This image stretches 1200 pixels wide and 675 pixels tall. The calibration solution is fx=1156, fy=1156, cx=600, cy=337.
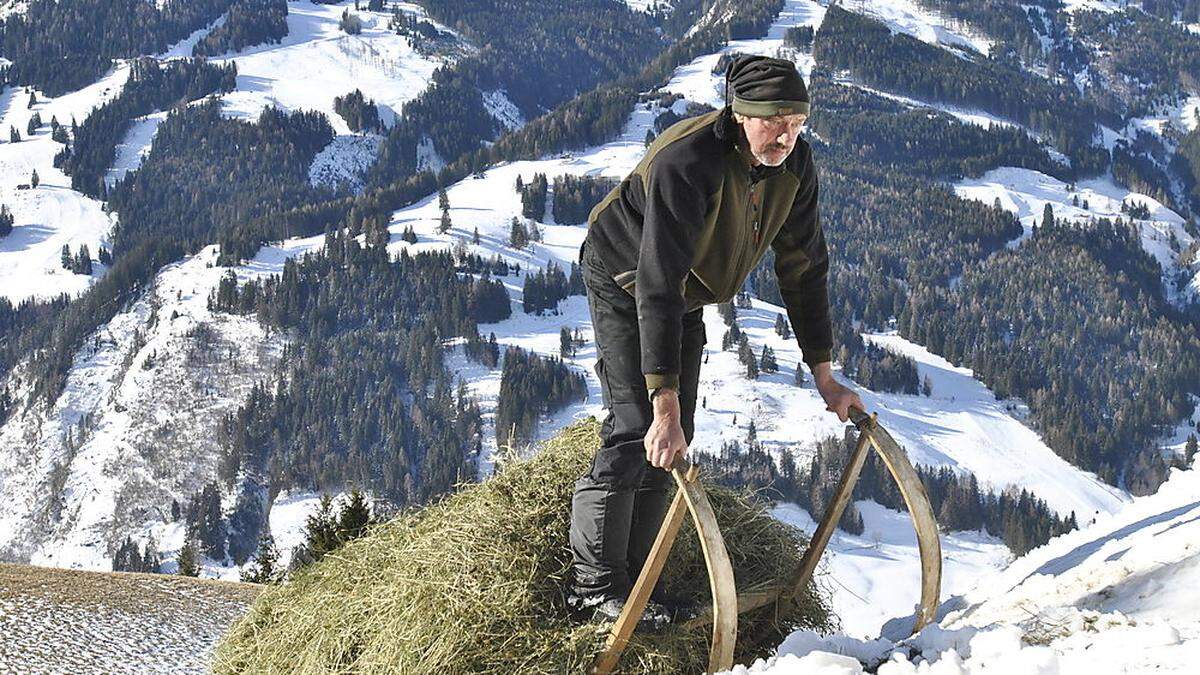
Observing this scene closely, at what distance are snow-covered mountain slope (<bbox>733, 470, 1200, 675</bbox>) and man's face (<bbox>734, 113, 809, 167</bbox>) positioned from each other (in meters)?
1.75

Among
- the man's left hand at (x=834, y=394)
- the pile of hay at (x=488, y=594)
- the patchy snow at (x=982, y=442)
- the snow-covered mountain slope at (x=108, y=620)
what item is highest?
the man's left hand at (x=834, y=394)

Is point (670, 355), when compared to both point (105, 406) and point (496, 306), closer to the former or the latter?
point (496, 306)

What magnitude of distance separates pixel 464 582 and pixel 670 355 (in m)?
1.31

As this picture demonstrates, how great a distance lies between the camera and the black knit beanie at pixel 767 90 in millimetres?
4121

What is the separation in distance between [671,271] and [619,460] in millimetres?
824

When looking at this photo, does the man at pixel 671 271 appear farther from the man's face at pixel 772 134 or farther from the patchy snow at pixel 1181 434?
the patchy snow at pixel 1181 434

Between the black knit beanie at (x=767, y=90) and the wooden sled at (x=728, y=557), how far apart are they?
4.29 ft

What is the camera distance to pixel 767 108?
4117mm

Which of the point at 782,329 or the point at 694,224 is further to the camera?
the point at 782,329

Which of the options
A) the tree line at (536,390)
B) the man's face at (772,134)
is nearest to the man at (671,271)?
the man's face at (772,134)

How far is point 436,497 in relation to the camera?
229 inches

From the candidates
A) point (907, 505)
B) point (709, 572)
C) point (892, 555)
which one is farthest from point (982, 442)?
point (709, 572)

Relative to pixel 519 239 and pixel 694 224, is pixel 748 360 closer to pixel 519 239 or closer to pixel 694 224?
pixel 519 239

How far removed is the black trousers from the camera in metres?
4.49
